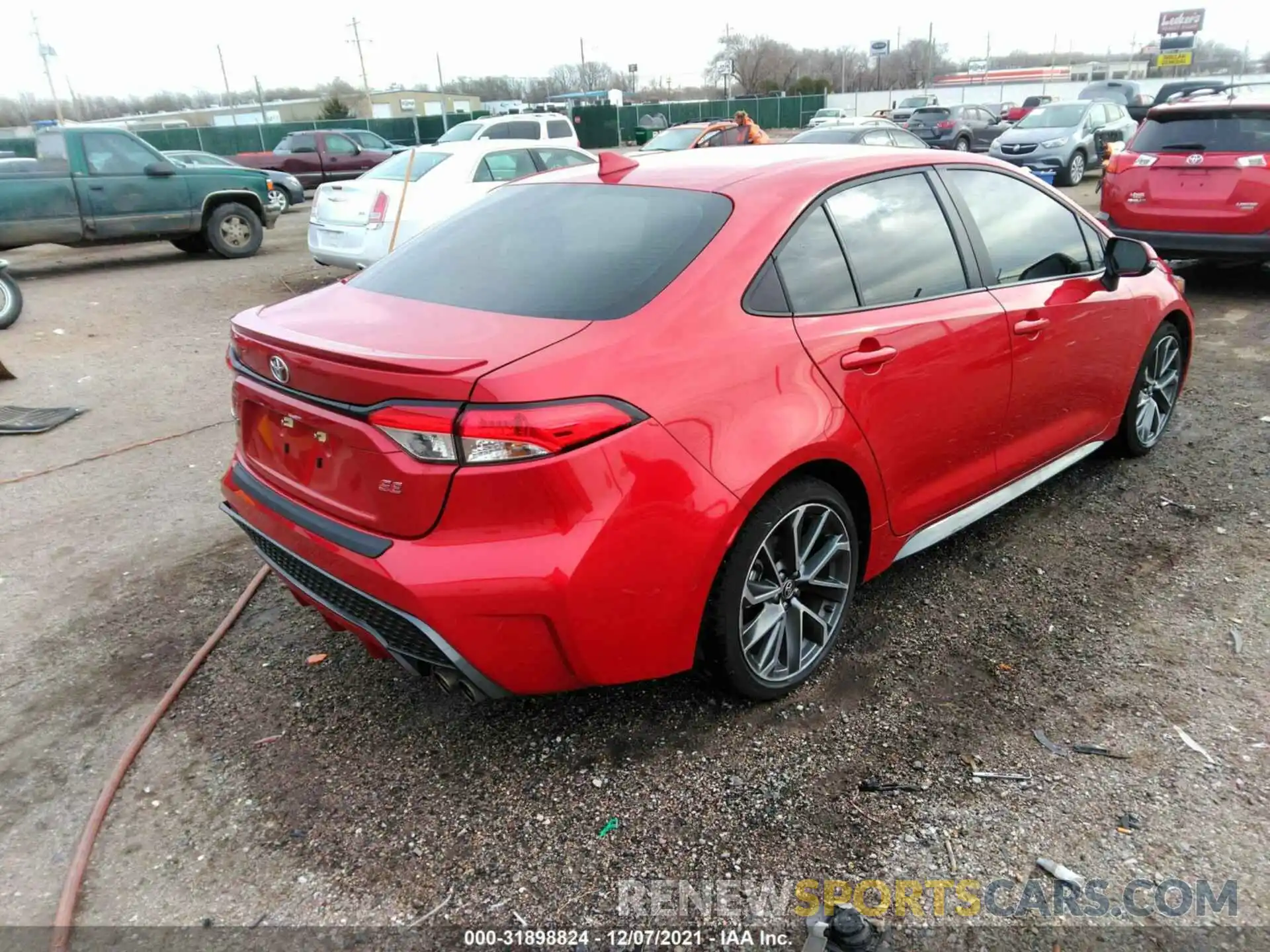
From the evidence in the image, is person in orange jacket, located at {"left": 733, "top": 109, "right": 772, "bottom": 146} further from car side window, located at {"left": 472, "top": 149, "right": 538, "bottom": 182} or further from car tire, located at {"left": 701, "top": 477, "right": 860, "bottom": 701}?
car tire, located at {"left": 701, "top": 477, "right": 860, "bottom": 701}

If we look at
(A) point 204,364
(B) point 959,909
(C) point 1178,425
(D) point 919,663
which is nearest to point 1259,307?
(C) point 1178,425

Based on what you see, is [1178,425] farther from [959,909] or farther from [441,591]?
[441,591]

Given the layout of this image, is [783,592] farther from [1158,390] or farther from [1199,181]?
[1199,181]

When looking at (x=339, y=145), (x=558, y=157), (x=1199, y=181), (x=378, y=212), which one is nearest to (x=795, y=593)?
(x=1199, y=181)

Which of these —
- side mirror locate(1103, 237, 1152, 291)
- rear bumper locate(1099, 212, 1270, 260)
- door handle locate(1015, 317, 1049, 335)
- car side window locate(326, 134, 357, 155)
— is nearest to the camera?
door handle locate(1015, 317, 1049, 335)

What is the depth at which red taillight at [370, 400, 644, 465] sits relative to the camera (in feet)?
7.16

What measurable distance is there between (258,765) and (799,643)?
1.72 m

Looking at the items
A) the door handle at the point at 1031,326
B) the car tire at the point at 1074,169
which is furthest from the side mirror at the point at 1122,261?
the car tire at the point at 1074,169

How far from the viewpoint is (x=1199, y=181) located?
775 cm

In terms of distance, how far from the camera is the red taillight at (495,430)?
218cm

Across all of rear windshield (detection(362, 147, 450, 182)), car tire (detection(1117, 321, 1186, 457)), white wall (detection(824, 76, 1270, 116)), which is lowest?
car tire (detection(1117, 321, 1186, 457))

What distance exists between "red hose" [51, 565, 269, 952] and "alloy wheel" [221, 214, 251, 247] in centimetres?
1089

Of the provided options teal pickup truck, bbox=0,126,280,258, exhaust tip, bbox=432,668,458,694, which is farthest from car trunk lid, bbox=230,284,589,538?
teal pickup truck, bbox=0,126,280,258

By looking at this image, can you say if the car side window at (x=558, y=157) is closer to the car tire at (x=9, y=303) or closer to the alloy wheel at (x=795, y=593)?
the car tire at (x=9, y=303)
